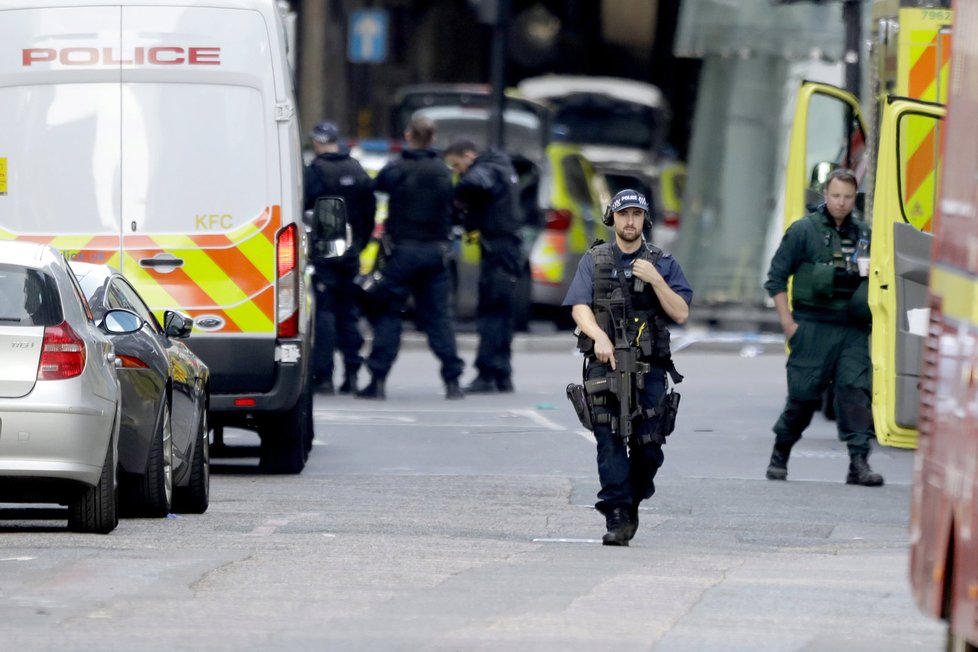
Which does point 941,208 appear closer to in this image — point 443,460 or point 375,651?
point 375,651

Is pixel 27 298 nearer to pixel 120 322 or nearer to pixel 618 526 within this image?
pixel 120 322

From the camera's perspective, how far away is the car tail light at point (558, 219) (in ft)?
82.6

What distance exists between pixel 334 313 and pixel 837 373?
20.0ft

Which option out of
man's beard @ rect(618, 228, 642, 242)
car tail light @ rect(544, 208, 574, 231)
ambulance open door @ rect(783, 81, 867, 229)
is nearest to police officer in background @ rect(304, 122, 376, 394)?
ambulance open door @ rect(783, 81, 867, 229)

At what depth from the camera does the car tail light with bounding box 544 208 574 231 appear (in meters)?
25.2

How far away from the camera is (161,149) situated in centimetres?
1330

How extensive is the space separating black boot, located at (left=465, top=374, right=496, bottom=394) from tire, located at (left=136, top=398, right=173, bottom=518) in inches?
328

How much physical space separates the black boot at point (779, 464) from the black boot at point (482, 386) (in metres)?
5.94

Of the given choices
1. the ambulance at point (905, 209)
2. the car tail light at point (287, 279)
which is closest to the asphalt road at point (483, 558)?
the ambulance at point (905, 209)

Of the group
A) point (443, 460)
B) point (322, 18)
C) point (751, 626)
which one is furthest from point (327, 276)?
point (322, 18)

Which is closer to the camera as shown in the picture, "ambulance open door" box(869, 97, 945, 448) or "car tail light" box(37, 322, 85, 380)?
"car tail light" box(37, 322, 85, 380)

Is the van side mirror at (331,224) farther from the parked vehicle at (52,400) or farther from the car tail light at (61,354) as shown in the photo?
the car tail light at (61,354)

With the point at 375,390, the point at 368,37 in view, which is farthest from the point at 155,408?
the point at 368,37

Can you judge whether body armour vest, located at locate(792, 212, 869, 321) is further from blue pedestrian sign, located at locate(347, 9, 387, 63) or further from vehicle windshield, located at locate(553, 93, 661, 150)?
vehicle windshield, located at locate(553, 93, 661, 150)
